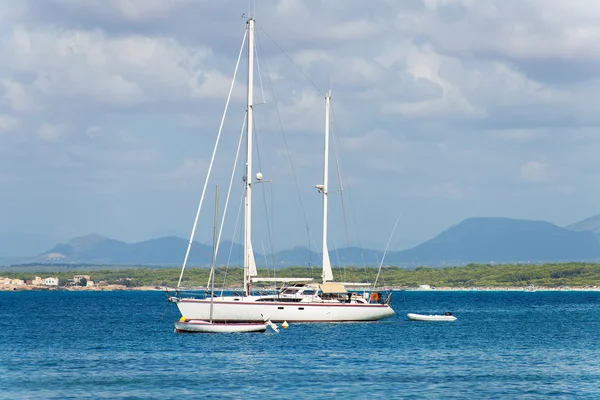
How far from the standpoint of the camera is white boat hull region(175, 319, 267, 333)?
84250 millimetres

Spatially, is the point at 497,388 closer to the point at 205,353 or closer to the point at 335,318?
the point at 205,353

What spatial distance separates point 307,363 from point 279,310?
30.3m

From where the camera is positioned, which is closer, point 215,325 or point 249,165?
point 215,325

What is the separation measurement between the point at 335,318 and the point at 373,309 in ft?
16.8

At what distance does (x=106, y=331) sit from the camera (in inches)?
3922

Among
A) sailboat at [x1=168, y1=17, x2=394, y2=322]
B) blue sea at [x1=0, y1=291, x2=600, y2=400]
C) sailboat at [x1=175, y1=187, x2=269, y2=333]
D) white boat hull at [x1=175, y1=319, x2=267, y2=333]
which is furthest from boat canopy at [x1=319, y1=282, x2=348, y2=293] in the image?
white boat hull at [x1=175, y1=319, x2=267, y2=333]

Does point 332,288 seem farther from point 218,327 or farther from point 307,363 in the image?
point 307,363

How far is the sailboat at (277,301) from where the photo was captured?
9006cm

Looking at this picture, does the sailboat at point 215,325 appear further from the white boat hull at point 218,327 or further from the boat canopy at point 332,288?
the boat canopy at point 332,288

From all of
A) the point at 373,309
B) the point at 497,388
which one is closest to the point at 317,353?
the point at 497,388

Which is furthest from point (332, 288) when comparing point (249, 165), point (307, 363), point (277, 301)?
point (307, 363)

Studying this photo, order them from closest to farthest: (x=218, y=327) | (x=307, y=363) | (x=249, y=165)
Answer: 1. (x=307, y=363)
2. (x=218, y=327)
3. (x=249, y=165)

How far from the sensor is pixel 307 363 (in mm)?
64688

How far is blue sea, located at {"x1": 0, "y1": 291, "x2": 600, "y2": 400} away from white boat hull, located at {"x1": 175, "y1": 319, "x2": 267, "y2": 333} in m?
0.77
